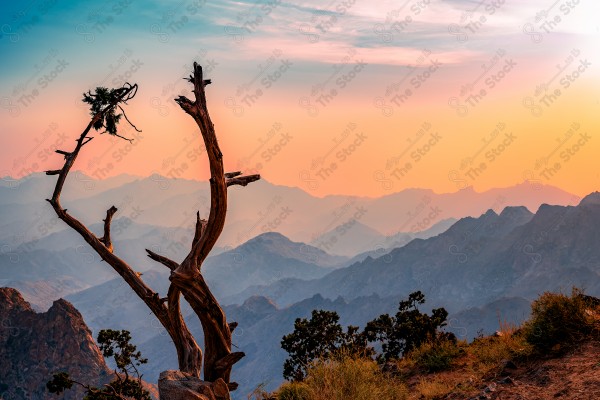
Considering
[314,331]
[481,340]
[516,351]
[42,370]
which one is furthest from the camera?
[42,370]

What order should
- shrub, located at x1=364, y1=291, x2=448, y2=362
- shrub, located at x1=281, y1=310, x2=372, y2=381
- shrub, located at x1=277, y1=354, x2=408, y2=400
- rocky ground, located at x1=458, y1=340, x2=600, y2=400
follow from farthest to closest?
shrub, located at x1=281, y1=310, x2=372, y2=381, shrub, located at x1=364, y1=291, x2=448, y2=362, shrub, located at x1=277, y1=354, x2=408, y2=400, rocky ground, located at x1=458, y1=340, x2=600, y2=400

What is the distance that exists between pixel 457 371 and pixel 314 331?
2217 centimetres

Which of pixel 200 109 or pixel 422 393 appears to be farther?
pixel 422 393

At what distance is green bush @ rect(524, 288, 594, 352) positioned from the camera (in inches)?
707

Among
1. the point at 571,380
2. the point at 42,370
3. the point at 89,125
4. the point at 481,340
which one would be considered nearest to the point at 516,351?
the point at 571,380

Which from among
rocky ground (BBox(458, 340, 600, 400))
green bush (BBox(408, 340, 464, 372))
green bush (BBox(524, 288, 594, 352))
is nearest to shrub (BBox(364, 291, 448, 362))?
green bush (BBox(408, 340, 464, 372))

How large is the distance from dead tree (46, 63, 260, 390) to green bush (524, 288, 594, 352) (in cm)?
939

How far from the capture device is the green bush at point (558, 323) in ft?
58.9

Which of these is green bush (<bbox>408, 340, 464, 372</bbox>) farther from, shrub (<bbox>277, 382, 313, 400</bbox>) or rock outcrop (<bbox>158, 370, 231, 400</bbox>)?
rock outcrop (<bbox>158, 370, 231, 400</bbox>)

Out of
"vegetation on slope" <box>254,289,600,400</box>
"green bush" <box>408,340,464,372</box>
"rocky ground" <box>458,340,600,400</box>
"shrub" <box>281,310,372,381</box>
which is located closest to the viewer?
"rocky ground" <box>458,340,600,400</box>

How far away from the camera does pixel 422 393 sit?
1783 centimetres

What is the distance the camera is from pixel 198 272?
15938 mm

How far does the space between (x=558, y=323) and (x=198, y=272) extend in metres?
11.3

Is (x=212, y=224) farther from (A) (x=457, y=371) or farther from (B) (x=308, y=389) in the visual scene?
(A) (x=457, y=371)
